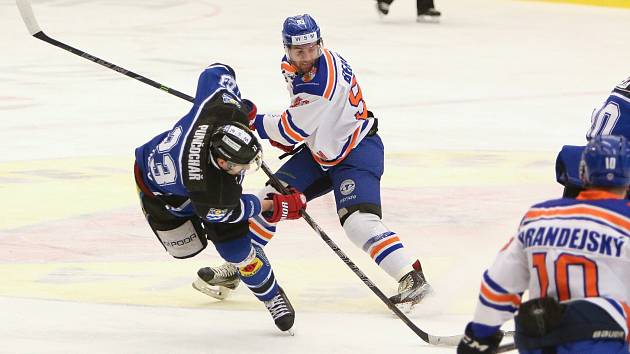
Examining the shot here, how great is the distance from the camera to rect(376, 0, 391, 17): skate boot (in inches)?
524

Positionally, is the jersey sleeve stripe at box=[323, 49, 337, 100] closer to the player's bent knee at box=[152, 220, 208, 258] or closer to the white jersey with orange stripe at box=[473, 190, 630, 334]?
the player's bent knee at box=[152, 220, 208, 258]

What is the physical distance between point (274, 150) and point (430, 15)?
18.8 feet

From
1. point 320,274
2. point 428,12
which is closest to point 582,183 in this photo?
point 320,274

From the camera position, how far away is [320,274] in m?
5.60

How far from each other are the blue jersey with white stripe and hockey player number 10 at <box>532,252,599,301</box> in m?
1.55

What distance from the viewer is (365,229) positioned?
5.15m

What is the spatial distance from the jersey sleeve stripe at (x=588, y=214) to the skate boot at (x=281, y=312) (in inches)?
68.6

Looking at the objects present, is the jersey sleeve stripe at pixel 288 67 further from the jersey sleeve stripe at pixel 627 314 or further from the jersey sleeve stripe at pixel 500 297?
the jersey sleeve stripe at pixel 627 314

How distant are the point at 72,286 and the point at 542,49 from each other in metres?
7.46

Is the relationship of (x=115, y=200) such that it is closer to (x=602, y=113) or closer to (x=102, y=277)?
(x=102, y=277)

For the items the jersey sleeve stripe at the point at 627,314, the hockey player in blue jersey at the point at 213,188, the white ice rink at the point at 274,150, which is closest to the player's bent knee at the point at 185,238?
the hockey player in blue jersey at the point at 213,188

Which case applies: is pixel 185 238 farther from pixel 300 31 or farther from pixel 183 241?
pixel 300 31

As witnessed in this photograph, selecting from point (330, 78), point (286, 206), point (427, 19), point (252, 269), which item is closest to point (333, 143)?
point (330, 78)

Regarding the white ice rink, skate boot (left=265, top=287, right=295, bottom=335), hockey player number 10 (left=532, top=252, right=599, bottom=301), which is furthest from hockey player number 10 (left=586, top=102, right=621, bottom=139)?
hockey player number 10 (left=532, top=252, right=599, bottom=301)
